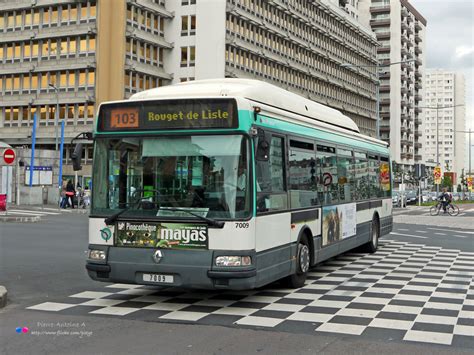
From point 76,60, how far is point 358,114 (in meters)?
52.2

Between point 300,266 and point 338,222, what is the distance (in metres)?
2.66

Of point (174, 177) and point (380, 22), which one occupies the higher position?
point (380, 22)

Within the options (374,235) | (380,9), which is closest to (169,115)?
(374,235)

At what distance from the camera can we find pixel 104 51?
57.9 m

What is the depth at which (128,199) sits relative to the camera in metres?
8.44

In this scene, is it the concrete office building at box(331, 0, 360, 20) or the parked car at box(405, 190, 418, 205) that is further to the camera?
the concrete office building at box(331, 0, 360, 20)

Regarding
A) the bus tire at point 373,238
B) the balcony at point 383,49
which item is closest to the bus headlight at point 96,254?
the bus tire at point 373,238

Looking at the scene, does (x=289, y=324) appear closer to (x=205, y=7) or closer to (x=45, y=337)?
(x=45, y=337)

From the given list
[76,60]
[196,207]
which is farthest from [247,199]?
[76,60]

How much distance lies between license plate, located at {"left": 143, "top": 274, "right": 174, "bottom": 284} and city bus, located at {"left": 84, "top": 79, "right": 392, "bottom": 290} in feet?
0.05

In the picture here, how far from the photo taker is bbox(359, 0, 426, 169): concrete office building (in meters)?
111

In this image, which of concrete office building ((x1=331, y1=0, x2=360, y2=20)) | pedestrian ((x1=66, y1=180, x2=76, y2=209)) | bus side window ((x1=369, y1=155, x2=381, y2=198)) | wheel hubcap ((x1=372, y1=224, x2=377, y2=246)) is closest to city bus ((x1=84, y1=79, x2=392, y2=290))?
bus side window ((x1=369, y1=155, x2=381, y2=198))

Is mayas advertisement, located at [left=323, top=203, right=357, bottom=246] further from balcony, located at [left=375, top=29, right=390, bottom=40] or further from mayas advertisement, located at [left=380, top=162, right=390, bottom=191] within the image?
balcony, located at [left=375, top=29, right=390, bottom=40]

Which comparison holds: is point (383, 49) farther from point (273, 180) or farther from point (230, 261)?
point (230, 261)
